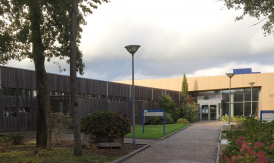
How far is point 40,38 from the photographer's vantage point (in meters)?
11.0

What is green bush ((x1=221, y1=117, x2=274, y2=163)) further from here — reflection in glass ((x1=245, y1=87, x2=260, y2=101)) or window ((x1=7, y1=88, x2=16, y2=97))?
reflection in glass ((x1=245, y1=87, x2=260, y2=101))

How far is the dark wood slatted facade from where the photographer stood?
17734mm

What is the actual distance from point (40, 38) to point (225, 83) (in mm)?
30589

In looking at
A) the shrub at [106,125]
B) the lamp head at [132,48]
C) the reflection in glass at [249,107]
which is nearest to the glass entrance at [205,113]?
the reflection in glass at [249,107]

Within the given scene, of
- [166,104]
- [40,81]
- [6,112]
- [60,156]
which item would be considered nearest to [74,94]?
[60,156]

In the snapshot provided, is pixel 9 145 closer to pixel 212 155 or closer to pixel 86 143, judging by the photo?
pixel 86 143

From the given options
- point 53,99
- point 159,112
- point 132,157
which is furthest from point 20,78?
point 132,157

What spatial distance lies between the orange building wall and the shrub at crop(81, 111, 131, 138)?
2845 cm

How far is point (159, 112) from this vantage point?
59.2ft

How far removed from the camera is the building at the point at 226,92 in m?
34.8

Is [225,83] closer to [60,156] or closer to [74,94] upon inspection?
[74,94]

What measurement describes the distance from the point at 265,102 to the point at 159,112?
22281 millimetres

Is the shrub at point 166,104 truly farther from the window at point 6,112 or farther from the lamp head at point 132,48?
the lamp head at point 132,48

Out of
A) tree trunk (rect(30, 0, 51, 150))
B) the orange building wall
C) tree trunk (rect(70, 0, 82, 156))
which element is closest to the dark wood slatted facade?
tree trunk (rect(30, 0, 51, 150))
